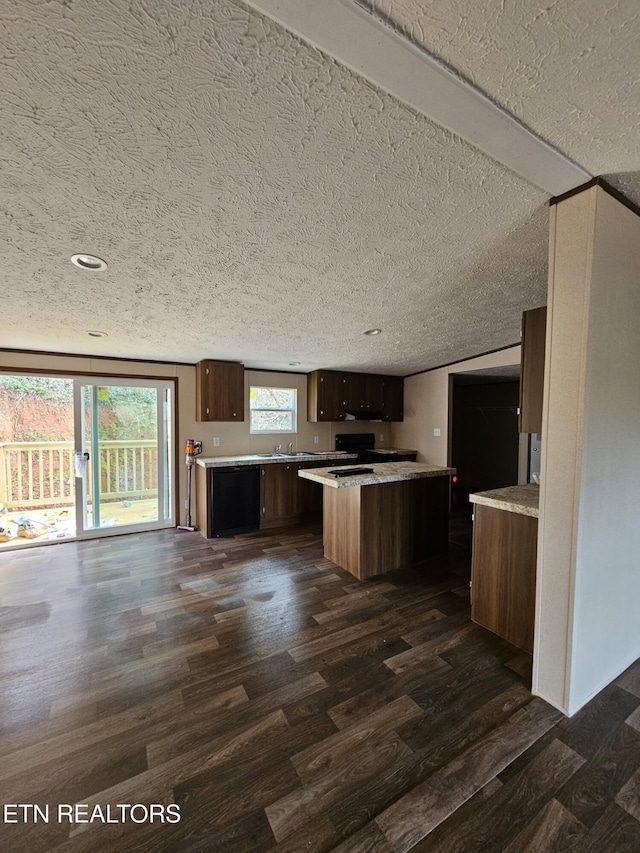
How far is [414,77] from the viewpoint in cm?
96

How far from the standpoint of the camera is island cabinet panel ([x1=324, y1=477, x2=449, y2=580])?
2916 mm

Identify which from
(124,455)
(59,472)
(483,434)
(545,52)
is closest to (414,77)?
(545,52)

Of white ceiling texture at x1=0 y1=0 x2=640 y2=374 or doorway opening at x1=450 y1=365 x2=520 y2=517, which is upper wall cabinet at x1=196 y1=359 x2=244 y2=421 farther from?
doorway opening at x1=450 y1=365 x2=520 y2=517

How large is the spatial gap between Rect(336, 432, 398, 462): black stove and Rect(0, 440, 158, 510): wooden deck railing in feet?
9.34

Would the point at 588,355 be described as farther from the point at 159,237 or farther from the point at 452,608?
the point at 159,237

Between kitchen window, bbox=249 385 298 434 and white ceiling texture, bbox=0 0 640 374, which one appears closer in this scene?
white ceiling texture, bbox=0 0 640 374

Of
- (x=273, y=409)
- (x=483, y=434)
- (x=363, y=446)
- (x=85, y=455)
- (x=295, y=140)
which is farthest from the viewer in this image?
(x=483, y=434)

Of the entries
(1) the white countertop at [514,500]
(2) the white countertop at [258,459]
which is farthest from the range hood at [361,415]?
(1) the white countertop at [514,500]

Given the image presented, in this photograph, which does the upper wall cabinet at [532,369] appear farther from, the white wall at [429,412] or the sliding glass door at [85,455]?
the sliding glass door at [85,455]

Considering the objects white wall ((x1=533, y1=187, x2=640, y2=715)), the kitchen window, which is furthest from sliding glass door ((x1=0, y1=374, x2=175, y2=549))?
white wall ((x1=533, y1=187, x2=640, y2=715))

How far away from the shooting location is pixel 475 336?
377 centimetres

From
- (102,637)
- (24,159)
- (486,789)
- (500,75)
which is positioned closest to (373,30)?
(500,75)

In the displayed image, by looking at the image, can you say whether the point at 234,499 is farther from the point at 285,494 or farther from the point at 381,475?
the point at 381,475

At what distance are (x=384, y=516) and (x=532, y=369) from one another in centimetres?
170
